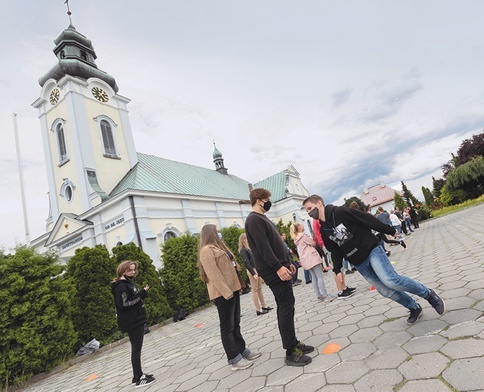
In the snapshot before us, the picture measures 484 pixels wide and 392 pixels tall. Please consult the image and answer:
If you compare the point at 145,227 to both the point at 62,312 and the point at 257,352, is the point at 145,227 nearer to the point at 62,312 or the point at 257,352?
the point at 62,312

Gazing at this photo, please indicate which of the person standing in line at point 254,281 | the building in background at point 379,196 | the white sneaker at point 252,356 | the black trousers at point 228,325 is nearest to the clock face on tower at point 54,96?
the person standing in line at point 254,281

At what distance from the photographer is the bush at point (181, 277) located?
11094mm

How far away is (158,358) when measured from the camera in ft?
18.0

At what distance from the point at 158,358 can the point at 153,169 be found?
68.3 feet

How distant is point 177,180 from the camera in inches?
980

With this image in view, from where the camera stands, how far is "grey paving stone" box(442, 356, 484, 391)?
2014 millimetres

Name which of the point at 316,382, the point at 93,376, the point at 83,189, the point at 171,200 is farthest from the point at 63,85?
the point at 316,382

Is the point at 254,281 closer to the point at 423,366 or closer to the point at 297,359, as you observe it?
the point at 297,359

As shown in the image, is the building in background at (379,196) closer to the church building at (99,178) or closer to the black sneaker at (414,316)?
the church building at (99,178)

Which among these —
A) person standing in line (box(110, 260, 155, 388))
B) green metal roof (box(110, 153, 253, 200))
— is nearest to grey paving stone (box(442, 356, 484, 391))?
person standing in line (box(110, 260, 155, 388))

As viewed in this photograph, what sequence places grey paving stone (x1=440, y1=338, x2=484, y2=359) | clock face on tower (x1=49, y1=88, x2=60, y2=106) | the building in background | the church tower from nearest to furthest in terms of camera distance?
grey paving stone (x1=440, y1=338, x2=484, y2=359)
the church tower
clock face on tower (x1=49, y1=88, x2=60, y2=106)
the building in background

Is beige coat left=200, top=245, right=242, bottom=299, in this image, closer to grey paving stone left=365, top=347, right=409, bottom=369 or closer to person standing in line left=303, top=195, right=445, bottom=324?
person standing in line left=303, top=195, right=445, bottom=324

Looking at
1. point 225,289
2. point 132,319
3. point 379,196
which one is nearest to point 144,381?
point 132,319

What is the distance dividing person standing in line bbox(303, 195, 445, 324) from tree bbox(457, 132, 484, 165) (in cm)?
4444
